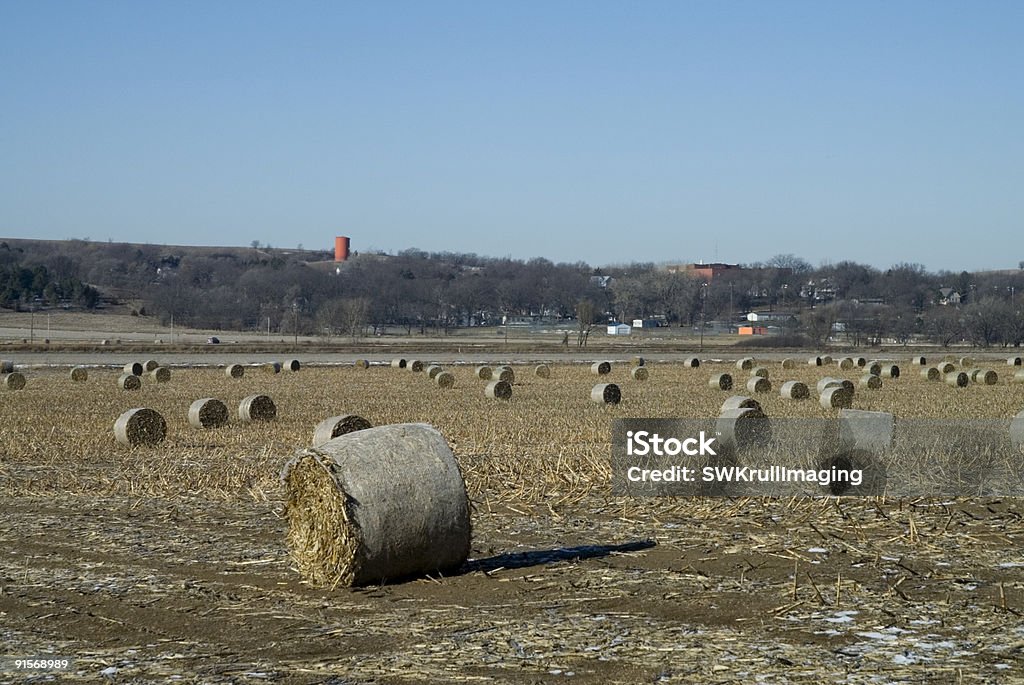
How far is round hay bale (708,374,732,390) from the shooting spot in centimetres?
3797

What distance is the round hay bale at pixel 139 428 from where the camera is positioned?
20391 millimetres

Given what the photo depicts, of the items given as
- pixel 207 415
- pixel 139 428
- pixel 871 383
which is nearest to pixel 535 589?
pixel 139 428

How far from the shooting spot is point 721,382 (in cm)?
3831

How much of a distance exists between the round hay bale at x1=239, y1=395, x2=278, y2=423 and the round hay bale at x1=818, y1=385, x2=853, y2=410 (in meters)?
13.1

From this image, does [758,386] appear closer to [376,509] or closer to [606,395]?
[606,395]

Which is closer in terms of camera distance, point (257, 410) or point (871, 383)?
point (257, 410)

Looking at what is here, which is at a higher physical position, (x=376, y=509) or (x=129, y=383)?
(x=376, y=509)

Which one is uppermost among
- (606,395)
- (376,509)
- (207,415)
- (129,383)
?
(376,509)

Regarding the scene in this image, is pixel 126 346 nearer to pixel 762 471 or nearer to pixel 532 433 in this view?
pixel 532 433

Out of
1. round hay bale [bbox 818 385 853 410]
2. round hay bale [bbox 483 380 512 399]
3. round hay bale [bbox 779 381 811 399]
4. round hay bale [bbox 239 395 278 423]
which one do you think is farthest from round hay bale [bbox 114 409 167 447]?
round hay bale [bbox 779 381 811 399]

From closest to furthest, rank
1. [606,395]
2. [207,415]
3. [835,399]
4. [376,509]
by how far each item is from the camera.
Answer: [376,509], [207,415], [835,399], [606,395]

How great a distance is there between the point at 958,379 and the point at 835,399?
11.2 m

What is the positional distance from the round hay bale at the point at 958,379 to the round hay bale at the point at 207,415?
78.4 feet

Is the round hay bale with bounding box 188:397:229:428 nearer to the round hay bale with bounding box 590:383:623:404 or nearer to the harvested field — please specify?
the harvested field
